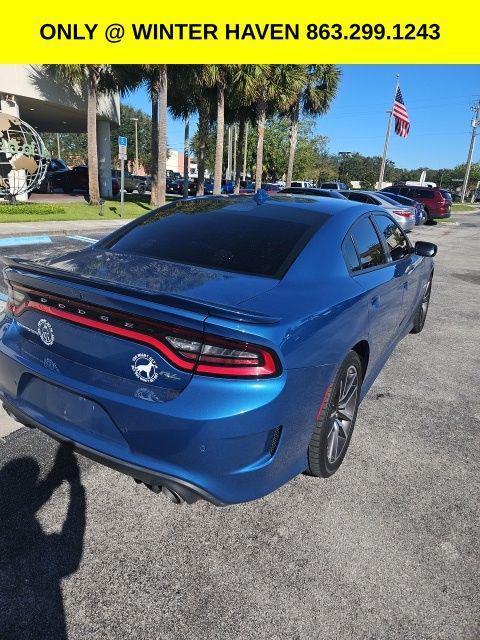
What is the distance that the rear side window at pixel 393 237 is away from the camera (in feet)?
12.2

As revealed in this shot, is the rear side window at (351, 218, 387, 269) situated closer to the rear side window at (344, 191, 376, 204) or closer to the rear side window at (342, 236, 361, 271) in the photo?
the rear side window at (342, 236, 361, 271)

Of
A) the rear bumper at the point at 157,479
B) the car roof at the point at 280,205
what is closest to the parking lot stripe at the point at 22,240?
the car roof at the point at 280,205

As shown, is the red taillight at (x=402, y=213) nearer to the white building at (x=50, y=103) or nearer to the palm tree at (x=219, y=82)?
the palm tree at (x=219, y=82)

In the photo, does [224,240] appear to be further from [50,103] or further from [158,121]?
[50,103]

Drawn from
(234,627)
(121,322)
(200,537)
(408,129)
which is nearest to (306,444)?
(200,537)

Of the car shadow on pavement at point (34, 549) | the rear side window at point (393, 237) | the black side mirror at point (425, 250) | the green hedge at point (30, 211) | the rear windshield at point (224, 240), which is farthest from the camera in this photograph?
the green hedge at point (30, 211)

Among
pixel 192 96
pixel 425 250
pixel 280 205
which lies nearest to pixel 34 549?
pixel 280 205

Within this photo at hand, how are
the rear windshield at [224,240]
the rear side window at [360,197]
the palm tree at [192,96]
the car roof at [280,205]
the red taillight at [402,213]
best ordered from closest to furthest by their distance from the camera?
the rear windshield at [224,240] < the car roof at [280,205] < the red taillight at [402,213] < the rear side window at [360,197] < the palm tree at [192,96]

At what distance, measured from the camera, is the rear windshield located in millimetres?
2559

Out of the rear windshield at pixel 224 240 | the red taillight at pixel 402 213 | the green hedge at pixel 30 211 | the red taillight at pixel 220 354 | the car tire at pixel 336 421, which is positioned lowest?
the green hedge at pixel 30 211

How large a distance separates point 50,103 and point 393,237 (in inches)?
839

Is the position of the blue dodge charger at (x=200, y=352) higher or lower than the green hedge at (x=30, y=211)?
higher

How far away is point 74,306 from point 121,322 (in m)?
0.29

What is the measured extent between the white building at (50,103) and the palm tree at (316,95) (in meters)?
11.4
